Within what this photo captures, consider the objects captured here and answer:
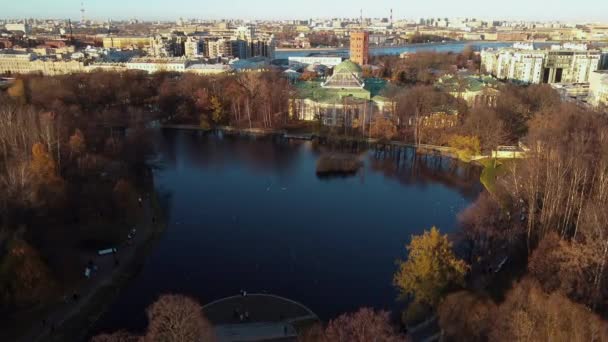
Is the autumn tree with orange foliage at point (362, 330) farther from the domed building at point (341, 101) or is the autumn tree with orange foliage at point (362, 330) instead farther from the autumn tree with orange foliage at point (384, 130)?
the domed building at point (341, 101)

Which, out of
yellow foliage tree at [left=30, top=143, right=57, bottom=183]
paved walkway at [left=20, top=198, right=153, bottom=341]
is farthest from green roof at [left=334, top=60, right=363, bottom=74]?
yellow foliage tree at [left=30, top=143, right=57, bottom=183]

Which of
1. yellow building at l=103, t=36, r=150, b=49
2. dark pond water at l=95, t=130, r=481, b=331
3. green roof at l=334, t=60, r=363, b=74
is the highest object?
yellow building at l=103, t=36, r=150, b=49

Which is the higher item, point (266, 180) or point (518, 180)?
point (518, 180)

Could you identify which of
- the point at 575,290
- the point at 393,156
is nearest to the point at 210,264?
the point at 575,290

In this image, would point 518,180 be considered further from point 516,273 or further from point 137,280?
point 137,280

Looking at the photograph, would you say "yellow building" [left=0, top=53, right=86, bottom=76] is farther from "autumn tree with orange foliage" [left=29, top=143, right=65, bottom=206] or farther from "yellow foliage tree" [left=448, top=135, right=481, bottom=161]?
"yellow foliage tree" [left=448, top=135, right=481, bottom=161]

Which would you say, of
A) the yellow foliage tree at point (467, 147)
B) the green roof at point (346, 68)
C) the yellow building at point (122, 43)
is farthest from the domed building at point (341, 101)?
the yellow building at point (122, 43)

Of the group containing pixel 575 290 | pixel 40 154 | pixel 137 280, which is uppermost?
pixel 40 154
